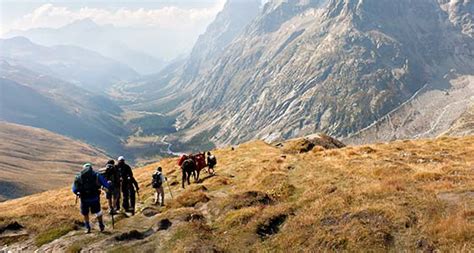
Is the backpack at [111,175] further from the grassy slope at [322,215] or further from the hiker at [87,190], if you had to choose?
the hiker at [87,190]

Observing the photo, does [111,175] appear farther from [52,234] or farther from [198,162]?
[198,162]

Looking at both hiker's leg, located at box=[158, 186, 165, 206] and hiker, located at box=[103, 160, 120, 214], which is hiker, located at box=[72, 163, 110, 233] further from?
hiker's leg, located at box=[158, 186, 165, 206]

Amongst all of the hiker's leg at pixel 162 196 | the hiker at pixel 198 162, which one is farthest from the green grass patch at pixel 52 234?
the hiker at pixel 198 162

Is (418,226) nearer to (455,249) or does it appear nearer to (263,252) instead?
(455,249)

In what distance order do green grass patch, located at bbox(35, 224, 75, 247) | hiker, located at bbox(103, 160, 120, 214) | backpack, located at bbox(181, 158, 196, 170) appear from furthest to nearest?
backpack, located at bbox(181, 158, 196, 170) → hiker, located at bbox(103, 160, 120, 214) → green grass patch, located at bbox(35, 224, 75, 247)

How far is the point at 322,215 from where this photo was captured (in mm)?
18812

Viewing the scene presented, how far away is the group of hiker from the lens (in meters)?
20.8

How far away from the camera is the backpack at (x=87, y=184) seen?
20781 mm

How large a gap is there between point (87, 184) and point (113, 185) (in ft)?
16.7

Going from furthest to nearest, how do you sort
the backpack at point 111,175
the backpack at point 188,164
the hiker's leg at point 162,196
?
the backpack at point 188,164
the hiker's leg at point 162,196
the backpack at point 111,175

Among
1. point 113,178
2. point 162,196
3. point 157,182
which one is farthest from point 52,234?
point 157,182

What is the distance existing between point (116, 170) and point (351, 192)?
14.9 m

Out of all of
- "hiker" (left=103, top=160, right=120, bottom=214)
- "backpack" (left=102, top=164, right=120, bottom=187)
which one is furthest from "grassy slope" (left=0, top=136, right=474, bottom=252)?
"backpack" (left=102, top=164, right=120, bottom=187)

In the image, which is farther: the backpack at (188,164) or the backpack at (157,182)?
the backpack at (188,164)
